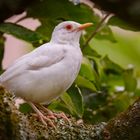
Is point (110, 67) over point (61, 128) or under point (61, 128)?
under

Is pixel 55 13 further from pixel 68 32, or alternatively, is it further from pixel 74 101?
pixel 74 101

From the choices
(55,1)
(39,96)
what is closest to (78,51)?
(55,1)

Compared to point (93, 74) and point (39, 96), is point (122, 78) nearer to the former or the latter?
point (93, 74)

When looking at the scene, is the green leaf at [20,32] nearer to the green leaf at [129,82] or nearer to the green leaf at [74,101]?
the green leaf at [74,101]

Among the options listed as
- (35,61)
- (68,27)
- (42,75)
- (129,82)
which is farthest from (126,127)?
(129,82)

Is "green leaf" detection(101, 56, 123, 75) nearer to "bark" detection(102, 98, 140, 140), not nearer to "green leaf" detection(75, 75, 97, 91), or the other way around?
"green leaf" detection(75, 75, 97, 91)
